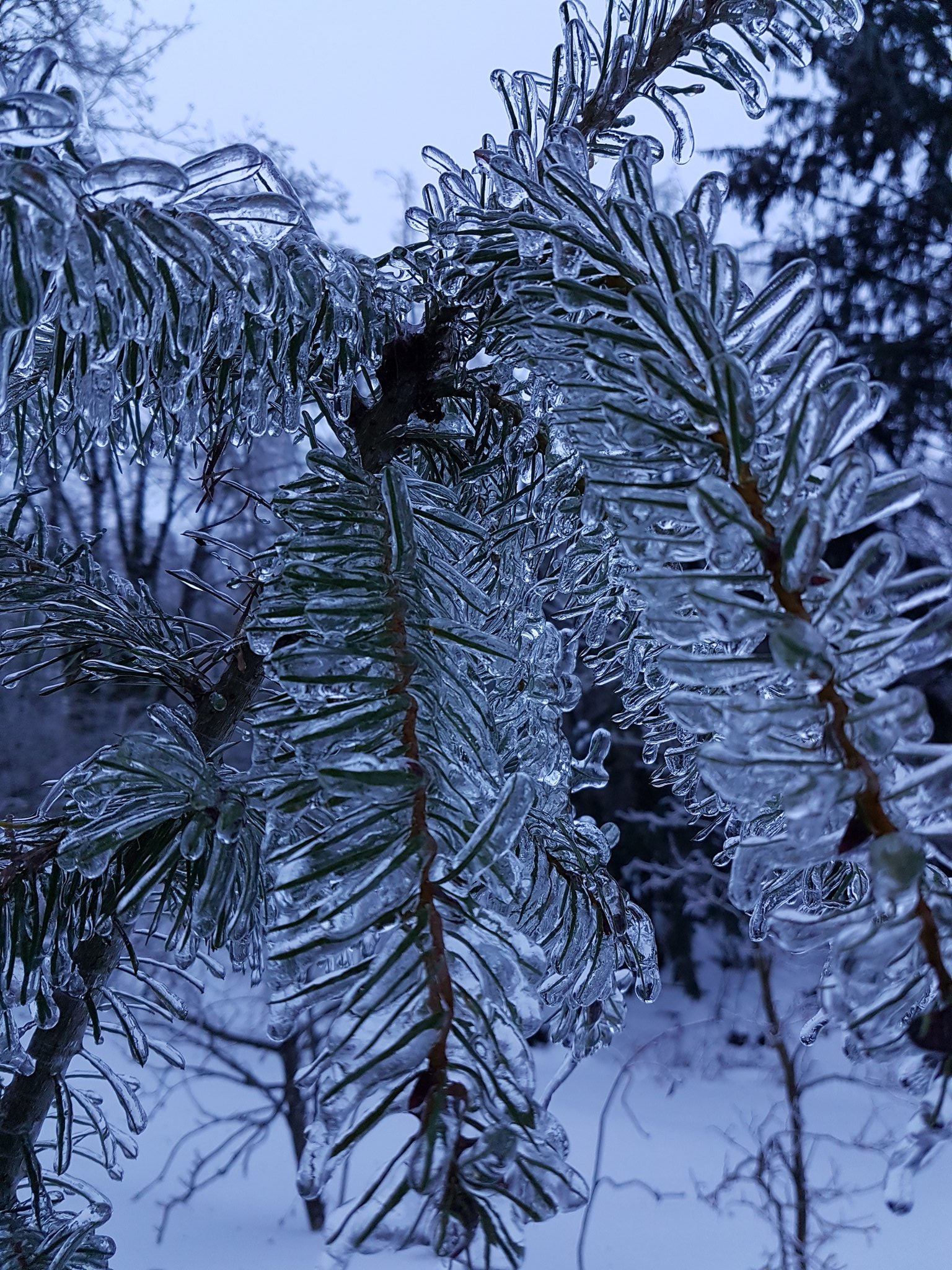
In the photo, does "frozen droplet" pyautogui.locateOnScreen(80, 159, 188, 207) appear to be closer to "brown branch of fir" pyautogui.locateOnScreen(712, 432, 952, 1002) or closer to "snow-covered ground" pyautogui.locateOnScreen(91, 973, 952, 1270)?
"brown branch of fir" pyautogui.locateOnScreen(712, 432, 952, 1002)

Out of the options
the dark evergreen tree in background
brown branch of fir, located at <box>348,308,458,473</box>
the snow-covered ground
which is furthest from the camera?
the dark evergreen tree in background

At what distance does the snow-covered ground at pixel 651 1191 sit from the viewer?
2084mm

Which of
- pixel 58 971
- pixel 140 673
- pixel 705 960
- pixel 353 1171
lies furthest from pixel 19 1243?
pixel 705 960

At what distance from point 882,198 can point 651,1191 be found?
465 cm

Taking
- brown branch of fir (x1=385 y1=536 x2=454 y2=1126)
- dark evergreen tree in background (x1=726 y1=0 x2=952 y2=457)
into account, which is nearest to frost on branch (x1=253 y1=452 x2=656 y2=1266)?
brown branch of fir (x1=385 y1=536 x2=454 y2=1126)

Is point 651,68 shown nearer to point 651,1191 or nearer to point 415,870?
point 415,870

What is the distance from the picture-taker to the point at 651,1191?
214cm

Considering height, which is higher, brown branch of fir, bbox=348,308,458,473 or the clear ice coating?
brown branch of fir, bbox=348,308,458,473

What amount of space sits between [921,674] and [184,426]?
3939 mm

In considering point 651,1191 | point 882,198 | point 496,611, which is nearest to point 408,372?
point 496,611

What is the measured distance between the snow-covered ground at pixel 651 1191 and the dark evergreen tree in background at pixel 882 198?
288cm

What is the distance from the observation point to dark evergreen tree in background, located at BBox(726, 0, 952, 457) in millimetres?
4359

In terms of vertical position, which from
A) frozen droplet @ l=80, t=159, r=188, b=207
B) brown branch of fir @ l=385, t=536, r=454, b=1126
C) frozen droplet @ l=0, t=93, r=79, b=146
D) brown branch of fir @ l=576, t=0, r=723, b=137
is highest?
brown branch of fir @ l=576, t=0, r=723, b=137

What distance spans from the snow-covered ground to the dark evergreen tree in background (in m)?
2.88
